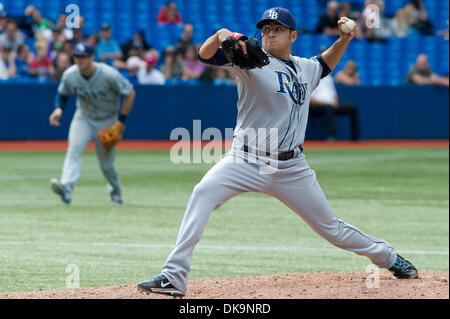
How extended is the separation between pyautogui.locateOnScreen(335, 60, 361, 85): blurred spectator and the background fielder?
39.1 feet

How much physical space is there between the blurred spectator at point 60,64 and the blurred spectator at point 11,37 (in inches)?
42.7

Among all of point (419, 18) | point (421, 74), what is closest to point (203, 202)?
point (421, 74)

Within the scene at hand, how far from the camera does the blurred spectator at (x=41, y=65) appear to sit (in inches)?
816

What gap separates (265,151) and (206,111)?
15.5 m

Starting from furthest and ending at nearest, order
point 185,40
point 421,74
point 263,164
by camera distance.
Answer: point 421,74 → point 185,40 → point 263,164

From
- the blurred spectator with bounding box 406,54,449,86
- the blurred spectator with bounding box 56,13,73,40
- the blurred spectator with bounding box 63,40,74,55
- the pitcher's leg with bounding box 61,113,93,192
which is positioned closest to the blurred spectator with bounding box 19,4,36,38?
the blurred spectator with bounding box 56,13,73,40

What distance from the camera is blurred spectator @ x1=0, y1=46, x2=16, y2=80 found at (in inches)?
805

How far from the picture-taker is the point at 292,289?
5.89 m

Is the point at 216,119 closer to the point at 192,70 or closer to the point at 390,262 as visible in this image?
the point at 192,70

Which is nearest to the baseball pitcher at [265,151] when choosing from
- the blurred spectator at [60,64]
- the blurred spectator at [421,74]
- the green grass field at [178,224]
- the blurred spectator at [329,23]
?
the green grass field at [178,224]

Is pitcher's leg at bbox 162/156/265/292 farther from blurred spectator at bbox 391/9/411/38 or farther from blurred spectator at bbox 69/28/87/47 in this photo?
blurred spectator at bbox 391/9/411/38

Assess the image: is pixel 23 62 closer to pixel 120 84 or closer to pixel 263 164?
pixel 120 84

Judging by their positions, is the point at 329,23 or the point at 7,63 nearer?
the point at 7,63
